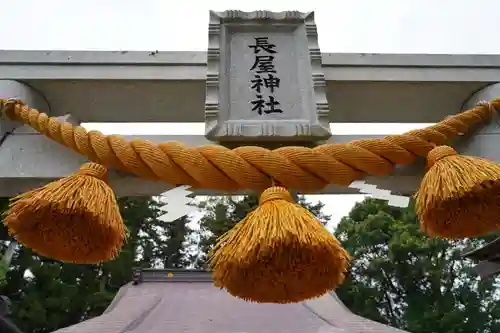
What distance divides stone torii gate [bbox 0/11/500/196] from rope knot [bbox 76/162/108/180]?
98 mm

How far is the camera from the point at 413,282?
9.13m

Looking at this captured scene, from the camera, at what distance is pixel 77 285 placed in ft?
30.4

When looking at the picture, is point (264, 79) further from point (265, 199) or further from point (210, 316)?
point (210, 316)

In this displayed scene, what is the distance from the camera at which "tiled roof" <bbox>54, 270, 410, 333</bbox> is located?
13.3ft

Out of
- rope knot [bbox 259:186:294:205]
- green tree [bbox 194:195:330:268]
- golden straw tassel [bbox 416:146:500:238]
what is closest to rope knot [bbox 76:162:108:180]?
rope knot [bbox 259:186:294:205]

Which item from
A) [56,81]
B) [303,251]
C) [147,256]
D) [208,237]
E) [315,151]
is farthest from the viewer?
[208,237]

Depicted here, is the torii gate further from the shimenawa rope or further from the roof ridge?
the roof ridge

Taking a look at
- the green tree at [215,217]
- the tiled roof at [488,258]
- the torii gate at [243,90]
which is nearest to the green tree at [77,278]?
the green tree at [215,217]

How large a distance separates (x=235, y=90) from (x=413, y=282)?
28.6ft

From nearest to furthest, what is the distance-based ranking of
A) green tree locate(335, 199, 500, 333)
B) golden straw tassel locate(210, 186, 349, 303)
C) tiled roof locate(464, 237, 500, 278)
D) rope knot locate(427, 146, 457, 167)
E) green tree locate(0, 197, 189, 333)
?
golden straw tassel locate(210, 186, 349, 303), rope knot locate(427, 146, 457, 167), tiled roof locate(464, 237, 500, 278), green tree locate(0, 197, 189, 333), green tree locate(335, 199, 500, 333)

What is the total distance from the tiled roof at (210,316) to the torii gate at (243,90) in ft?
8.98

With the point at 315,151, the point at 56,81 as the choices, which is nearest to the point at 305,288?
the point at 315,151

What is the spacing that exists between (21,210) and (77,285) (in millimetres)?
9024

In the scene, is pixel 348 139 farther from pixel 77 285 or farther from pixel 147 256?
pixel 147 256
